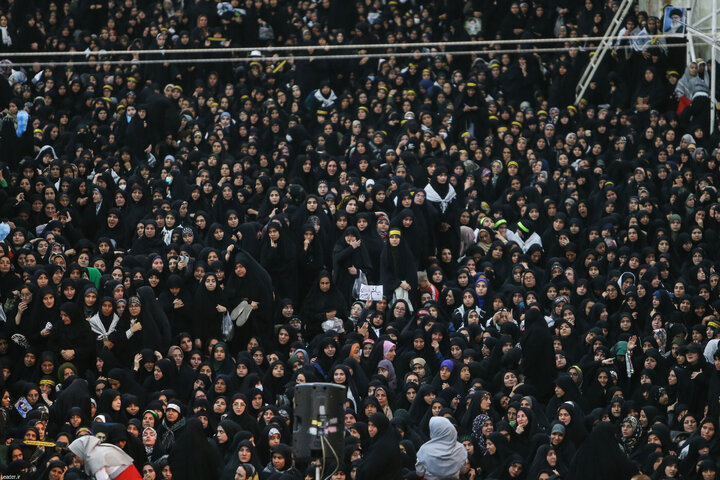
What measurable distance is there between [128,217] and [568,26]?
28.1 feet

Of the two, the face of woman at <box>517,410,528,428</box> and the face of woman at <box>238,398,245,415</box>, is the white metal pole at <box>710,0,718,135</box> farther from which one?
the face of woman at <box>238,398,245,415</box>

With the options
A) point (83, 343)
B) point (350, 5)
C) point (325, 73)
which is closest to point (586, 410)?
point (83, 343)

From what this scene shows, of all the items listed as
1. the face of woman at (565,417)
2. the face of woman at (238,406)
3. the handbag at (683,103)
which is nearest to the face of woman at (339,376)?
the face of woman at (238,406)

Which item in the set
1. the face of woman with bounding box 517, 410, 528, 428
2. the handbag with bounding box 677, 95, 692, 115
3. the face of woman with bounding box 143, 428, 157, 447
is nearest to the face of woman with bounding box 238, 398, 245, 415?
the face of woman with bounding box 143, 428, 157, 447

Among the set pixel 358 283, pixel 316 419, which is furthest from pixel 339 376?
pixel 316 419

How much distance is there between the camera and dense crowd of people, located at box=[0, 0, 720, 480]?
1460 cm

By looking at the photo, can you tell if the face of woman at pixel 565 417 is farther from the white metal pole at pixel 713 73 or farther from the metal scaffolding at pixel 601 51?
the metal scaffolding at pixel 601 51

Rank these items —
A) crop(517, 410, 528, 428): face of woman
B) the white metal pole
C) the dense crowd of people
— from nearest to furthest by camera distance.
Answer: the dense crowd of people → crop(517, 410, 528, 428): face of woman → the white metal pole

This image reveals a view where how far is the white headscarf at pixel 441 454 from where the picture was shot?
14.0 metres

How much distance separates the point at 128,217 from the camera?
1875 cm

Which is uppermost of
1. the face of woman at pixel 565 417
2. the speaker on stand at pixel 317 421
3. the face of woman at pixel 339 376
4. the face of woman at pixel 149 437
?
the speaker on stand at pixel 317 421

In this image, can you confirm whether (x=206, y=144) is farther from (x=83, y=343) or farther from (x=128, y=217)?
(x=83, y=343)

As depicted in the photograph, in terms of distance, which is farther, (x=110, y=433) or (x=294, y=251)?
(x=294, y=251)

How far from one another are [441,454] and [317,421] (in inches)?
107
